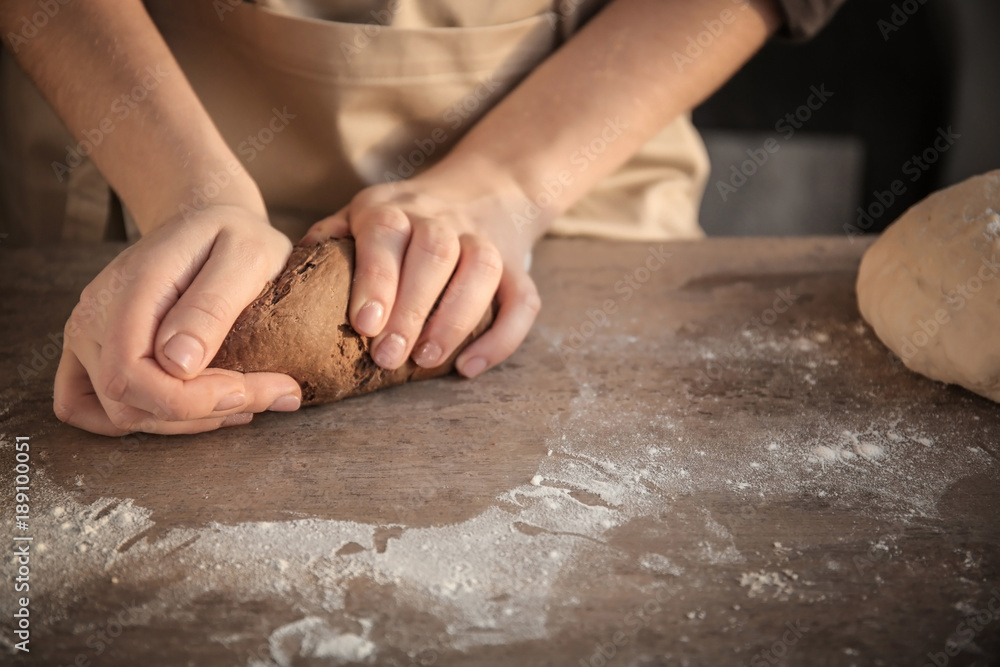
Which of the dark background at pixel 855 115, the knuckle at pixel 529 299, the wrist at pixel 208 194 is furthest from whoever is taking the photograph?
the dark background at pixel 855 115

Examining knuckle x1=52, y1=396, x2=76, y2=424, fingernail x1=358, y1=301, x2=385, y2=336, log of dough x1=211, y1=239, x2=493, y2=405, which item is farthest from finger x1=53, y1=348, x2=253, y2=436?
fingernail x1=358, y1=301, x2=385, y2=336

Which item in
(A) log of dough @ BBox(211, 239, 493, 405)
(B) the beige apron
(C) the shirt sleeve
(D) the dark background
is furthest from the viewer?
(D) the dark background

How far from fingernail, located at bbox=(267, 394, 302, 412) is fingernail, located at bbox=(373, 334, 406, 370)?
5.3 inches

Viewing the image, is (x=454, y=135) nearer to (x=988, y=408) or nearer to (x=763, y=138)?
(x=988, y=408)

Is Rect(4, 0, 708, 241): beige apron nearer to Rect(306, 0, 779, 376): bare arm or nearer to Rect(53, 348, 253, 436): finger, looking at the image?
Rect(306, 0, 779, 376): bare arm

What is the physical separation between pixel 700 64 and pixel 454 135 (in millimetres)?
522

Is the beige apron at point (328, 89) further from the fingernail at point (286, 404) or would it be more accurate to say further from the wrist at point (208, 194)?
the fingernail at point (286, 404)

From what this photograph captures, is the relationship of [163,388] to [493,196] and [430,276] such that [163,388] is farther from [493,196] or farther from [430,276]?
[493,196]

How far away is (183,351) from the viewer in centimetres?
99

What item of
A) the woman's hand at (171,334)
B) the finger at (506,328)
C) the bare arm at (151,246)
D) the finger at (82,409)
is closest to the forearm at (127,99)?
the bare arm at (151,246)

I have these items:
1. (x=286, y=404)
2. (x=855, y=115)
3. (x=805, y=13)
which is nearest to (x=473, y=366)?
(x=286, y=404)

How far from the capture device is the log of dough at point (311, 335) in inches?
42.8

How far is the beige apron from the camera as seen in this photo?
4.67ft

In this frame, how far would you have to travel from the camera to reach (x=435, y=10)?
4.82ft
